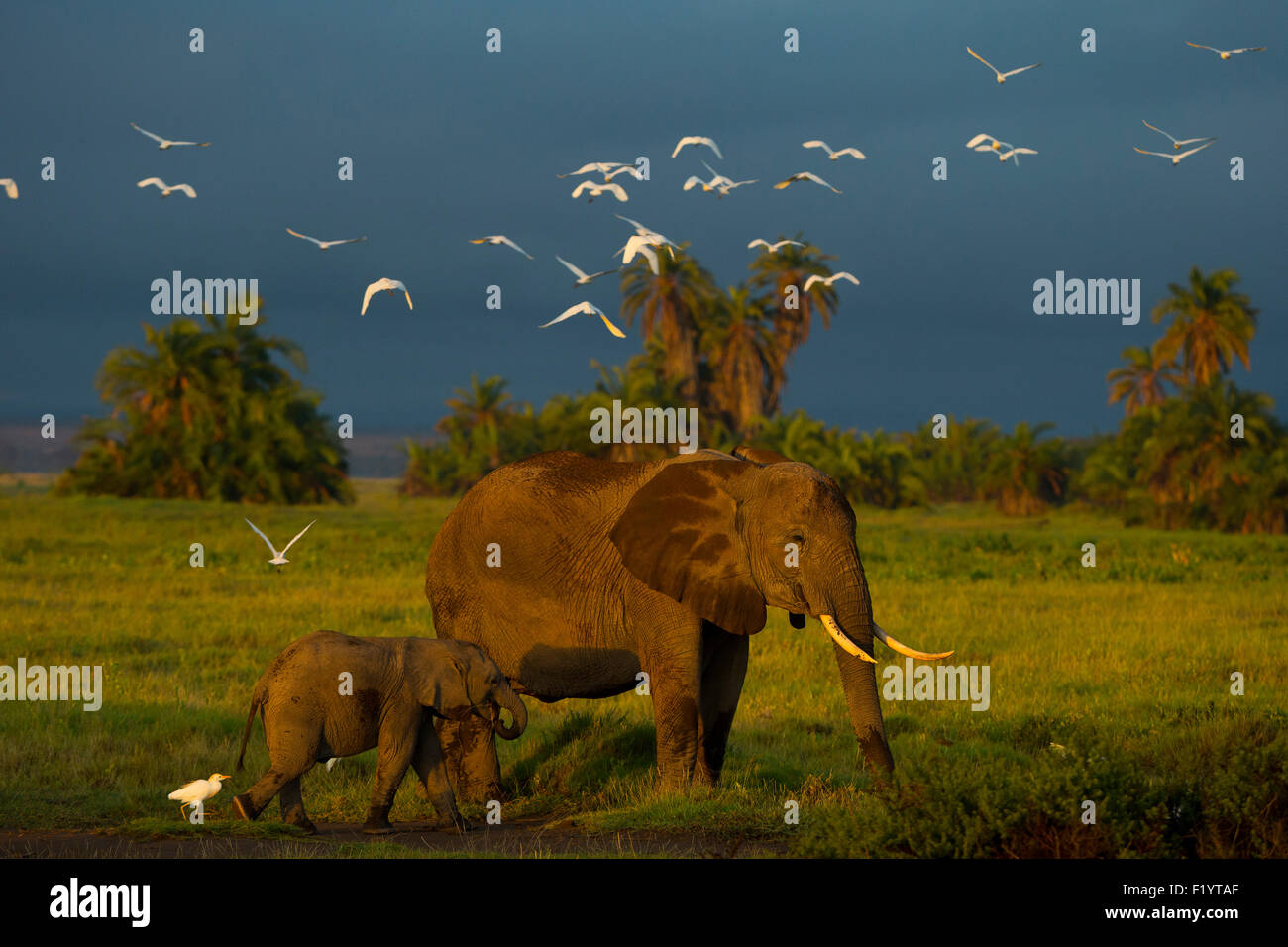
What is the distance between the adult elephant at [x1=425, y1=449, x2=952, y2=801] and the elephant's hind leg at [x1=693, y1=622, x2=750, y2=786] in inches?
0.5

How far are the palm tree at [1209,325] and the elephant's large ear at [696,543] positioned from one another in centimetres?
6981

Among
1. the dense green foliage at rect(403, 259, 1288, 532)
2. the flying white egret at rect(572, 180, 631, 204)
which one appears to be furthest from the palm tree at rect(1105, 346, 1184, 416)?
the flying white egret at rect(572, 180, 631, 204)

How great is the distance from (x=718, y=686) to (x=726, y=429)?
64.3 meters

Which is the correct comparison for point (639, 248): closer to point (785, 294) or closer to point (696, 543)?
point (696, 543)

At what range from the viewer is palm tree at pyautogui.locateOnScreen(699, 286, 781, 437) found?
79625 mm

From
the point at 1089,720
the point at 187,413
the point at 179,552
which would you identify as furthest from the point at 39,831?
the point at 187,413

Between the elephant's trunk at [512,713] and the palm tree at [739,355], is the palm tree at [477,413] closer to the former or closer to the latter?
the palm tree at [739,355]

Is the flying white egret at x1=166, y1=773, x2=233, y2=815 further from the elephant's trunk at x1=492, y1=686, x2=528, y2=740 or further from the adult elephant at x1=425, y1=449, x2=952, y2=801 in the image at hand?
the adult elephant at x1=425, y1=449, x2=952, y2=801

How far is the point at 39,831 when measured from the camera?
10.8 meters

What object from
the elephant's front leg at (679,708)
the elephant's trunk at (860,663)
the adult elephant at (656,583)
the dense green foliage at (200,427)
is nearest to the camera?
the elephant's trunk at (860,663)

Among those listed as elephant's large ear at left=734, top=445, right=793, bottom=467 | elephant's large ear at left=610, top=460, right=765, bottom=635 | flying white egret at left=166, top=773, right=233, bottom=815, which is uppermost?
elephant's large ear at left=734, top=445, right=793, bottom=467

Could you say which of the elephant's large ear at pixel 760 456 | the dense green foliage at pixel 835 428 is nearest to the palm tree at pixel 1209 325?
the dense green foliage at pixel 835 428

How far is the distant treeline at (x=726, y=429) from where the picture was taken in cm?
6319
